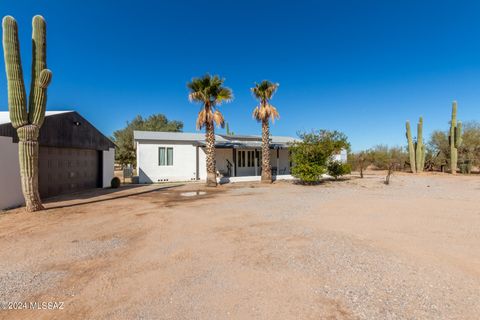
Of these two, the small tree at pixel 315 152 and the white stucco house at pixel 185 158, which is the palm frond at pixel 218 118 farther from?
the small tree at pixel 315 152

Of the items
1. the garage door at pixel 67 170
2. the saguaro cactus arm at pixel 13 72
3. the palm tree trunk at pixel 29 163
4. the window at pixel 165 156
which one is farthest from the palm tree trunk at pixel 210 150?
the saguaro cactus arm at pixel 13 72

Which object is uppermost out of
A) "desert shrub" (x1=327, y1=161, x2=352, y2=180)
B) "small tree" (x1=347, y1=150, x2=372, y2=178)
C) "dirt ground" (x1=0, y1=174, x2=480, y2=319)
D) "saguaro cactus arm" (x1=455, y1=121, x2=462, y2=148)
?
"saguaro cactus arm" (x1=455, y1=121, x2=462, y2=148)

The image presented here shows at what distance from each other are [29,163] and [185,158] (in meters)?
12.2

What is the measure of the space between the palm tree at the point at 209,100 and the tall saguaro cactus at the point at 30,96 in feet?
25.8

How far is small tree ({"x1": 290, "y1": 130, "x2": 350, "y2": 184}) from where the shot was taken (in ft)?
52.7

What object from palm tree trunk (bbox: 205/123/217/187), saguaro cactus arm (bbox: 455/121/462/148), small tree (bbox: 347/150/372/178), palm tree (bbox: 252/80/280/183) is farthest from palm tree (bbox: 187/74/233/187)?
saguaro cactus arm (bbox: 455/121/462/148)

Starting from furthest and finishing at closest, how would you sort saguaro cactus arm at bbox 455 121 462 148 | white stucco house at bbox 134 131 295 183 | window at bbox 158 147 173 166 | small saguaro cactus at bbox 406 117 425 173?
small saguaro cactus at bbox 406 117 425 173 → saguaro cactus arm at bbox 455 121 462 148 → window at bbox 158 147 173 166 → white stucco house at bbox 134 131 295 183

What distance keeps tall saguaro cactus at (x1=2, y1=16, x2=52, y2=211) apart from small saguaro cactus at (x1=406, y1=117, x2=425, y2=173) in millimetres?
31055

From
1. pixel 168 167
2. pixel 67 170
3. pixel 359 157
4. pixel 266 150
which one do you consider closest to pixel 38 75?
pixel 67 170

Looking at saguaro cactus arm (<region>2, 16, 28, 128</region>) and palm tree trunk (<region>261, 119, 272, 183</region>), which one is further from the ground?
saguaro cactus arm (<region>2, 16, 28, 128</region>)

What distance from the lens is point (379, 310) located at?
2664mm

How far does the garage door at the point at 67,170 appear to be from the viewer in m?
11.1

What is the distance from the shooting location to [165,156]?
1938 centimetres

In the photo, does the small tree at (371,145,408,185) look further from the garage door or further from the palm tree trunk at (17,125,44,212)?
the palm tree trunk at (17,125,44,212)
